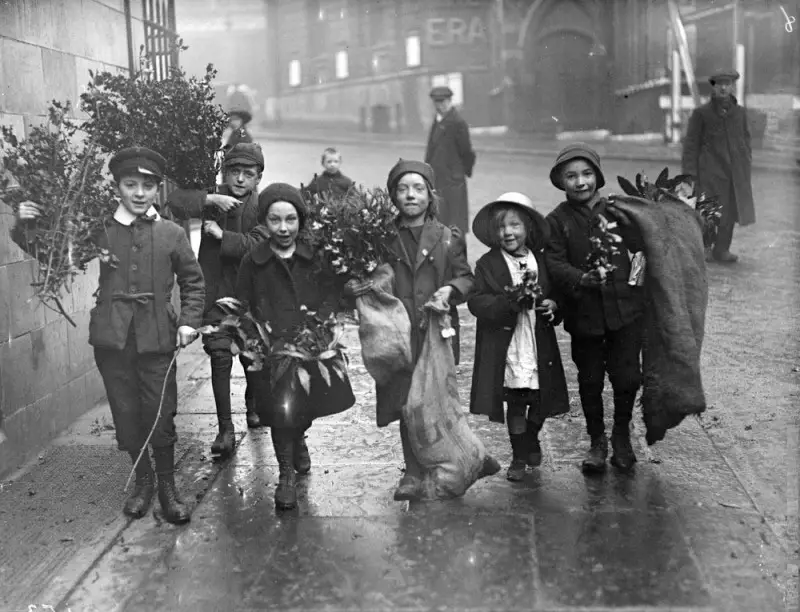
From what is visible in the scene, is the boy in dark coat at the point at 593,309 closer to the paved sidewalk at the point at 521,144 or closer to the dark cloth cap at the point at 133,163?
the dark cloth cap at the point at 133,163

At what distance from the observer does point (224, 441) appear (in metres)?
6.00

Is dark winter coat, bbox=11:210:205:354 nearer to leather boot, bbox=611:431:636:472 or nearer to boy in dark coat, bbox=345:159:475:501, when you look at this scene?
boy in dark coat, bbox=345:159:475:501

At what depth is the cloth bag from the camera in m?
5.11

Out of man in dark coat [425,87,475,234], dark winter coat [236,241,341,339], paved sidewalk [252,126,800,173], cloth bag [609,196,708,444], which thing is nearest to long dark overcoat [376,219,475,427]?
dark winter coat [236,241,341,339]

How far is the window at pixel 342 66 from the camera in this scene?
119ft

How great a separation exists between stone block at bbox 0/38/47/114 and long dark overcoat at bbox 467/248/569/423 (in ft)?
9.67

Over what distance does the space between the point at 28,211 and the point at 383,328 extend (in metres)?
1.82

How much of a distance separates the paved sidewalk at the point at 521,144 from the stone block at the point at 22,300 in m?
14.5

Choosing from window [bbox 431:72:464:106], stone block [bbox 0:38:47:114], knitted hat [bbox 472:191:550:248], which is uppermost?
window [bbox 431:72:464:106]

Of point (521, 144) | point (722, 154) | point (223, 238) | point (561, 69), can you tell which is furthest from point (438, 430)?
point (561, 69)

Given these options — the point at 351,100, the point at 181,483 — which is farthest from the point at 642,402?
the point at 351,100

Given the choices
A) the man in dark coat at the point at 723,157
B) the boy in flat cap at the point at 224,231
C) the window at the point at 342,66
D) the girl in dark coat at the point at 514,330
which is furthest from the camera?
the window at the point at 342,66

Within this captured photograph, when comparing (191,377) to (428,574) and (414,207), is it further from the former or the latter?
(428,574)

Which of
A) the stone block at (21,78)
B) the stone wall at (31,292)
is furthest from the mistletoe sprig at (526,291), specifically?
the stone block at (21,78)
